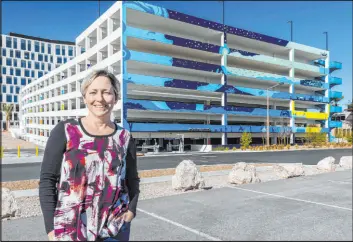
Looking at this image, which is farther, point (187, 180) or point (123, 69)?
point (123, 69)

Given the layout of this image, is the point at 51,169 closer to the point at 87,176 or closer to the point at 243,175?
the point at 87,176

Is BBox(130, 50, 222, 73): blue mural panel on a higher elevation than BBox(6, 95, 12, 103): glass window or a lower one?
lower

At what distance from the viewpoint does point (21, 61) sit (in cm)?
9481

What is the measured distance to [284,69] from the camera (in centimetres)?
4841

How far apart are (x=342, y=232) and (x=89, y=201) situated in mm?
5173

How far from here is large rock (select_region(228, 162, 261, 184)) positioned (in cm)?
1063

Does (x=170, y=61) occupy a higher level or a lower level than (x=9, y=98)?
lower

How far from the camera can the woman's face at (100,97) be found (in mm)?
2377

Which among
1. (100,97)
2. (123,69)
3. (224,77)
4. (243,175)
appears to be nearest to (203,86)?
(224,77)

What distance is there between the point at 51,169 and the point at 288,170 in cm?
1152

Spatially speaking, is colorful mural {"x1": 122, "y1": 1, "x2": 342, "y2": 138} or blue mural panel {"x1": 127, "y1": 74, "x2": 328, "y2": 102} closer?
colorful mural {"x1": 122, "y1": 1, "x2": 342, "y2": 138}

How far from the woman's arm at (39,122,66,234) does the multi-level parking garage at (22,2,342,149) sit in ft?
91.7

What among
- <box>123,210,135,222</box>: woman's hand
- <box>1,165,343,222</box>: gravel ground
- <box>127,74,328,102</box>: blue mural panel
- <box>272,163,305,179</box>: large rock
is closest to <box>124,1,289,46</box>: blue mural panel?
<box>127,74,328,102</box>: blue mural panel

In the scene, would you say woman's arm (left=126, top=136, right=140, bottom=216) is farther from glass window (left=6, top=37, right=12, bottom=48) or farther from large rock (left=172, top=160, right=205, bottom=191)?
glass window (left=6, top=37, right=12, bottom=48)
